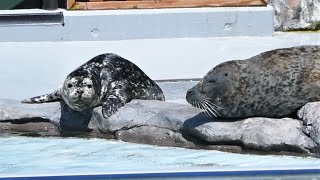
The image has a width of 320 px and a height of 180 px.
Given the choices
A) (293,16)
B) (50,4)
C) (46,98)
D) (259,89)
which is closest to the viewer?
(259,89)

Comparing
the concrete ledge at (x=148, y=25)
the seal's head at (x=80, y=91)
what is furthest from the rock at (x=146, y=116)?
the concrete ledge at (x=148, y=25)

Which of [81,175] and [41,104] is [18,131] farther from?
[81,175]

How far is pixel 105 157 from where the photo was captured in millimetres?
6219

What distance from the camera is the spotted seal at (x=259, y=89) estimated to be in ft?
21.6

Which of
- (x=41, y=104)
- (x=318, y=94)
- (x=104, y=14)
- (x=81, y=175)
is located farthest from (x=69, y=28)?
(x=81, y=175)

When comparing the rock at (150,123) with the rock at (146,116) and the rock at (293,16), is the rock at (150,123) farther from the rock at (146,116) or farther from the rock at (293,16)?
the rock at (293,16)

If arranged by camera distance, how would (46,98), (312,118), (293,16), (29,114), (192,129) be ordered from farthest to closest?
1. (293,16)
2. (46,98)
3. (29,114)
4. (192,129)
5. (312,118)

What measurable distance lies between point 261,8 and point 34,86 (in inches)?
95.5

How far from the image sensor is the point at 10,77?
841cm

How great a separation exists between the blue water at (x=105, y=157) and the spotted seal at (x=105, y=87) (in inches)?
12.8

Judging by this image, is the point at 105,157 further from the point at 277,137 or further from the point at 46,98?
the point at 46,98

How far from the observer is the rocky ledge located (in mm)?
6211

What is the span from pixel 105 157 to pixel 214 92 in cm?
92

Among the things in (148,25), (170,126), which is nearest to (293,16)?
(148,25)
